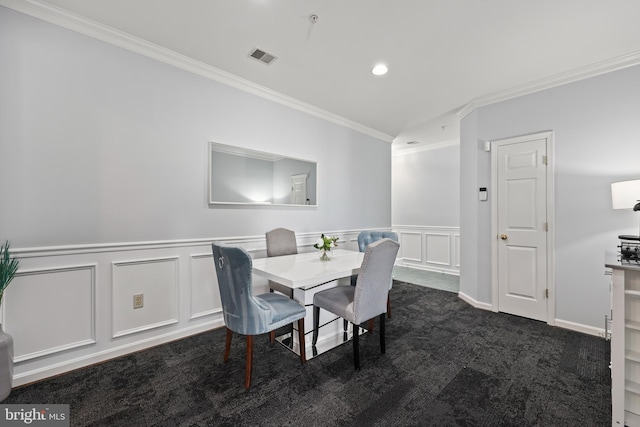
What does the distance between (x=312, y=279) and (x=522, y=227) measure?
274 cm

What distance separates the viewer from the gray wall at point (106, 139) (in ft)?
6.23

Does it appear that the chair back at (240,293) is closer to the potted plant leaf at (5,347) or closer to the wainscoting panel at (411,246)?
the potted plant leaf at (5,347)

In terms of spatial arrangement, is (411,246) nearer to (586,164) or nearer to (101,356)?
(586,164)

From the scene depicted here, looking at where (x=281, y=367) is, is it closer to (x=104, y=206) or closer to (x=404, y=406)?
(x=404, y=406)

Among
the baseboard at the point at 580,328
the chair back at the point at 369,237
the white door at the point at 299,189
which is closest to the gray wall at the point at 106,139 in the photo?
the white door at the point at 299,189

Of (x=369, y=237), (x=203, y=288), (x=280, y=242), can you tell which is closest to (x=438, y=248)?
(x=369, y=237)

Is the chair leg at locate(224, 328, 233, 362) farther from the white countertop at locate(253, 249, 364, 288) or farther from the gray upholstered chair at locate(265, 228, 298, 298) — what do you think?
the gray upholstered chair at locate(265, 228, 298, 298)

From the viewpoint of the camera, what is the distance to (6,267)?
172 cm

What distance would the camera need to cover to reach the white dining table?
2.05 metres

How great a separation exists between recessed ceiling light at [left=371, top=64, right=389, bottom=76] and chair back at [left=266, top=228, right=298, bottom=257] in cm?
203

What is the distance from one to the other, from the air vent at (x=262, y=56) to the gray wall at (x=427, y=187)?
4254 mm

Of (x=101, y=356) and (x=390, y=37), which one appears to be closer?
(x=101, y=356)

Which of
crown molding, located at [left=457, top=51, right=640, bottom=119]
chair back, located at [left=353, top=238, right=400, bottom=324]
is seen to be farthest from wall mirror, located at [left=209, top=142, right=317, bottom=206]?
crown molding, located at [left=457, top=51, right=640, bottom=119]

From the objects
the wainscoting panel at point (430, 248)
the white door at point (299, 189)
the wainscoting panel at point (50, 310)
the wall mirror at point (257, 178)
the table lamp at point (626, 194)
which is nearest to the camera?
the wainscoting panel at point (50, 310)
